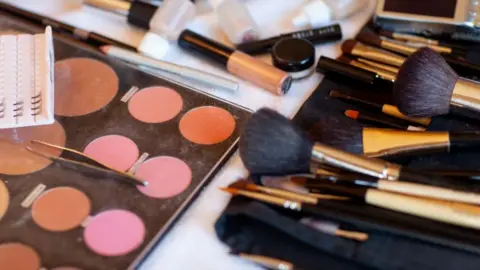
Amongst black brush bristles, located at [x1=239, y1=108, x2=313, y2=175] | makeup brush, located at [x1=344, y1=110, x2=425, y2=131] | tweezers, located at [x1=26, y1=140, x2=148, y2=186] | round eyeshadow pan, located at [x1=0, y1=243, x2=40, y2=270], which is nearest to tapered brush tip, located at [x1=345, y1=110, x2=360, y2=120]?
makeup brush, located at [x1=344, y1=110, x2=425, y2=131]

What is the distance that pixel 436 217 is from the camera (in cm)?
56

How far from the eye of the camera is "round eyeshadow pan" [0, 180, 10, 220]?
0.61m

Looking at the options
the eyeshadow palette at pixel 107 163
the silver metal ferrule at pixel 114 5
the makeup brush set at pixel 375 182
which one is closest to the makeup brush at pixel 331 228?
the makeup brush set at pixel 375 182

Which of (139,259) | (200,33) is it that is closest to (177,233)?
(139,259)

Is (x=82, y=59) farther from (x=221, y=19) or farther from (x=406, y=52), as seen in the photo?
(x=406, y=52)

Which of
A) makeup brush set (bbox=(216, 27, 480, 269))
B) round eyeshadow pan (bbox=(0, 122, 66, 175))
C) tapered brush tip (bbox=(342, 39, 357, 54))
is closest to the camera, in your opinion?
makeup brush set (bbox=(216, 27, 480, 269))

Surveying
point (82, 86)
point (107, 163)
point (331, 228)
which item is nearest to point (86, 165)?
point (107, 163)

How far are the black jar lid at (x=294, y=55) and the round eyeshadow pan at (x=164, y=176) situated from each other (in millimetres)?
177

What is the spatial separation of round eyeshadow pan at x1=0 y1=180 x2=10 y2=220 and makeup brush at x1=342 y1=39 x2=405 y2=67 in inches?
16.2

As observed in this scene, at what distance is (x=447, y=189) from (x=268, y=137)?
17 cm

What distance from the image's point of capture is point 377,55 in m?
0.73

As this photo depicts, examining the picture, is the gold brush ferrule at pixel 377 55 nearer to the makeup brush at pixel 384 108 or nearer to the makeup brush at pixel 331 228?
the makeup brush at pixel 384 108

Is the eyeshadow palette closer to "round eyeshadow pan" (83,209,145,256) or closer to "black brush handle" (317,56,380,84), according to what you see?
"round eyeshadow pan" (83,209,145,256)

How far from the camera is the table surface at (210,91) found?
0.59m
